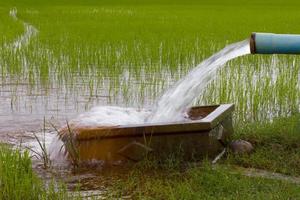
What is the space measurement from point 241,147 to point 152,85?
3.42 m

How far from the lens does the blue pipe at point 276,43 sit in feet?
15.3

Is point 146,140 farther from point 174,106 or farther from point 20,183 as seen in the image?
point 20,183

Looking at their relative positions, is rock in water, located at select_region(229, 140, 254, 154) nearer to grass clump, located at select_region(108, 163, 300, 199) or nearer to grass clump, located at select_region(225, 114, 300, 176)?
grass clump, located at select_region(225, 114, 300, 176)

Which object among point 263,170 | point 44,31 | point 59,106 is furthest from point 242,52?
point 44,31

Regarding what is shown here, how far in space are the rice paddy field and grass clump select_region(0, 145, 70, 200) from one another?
631mm

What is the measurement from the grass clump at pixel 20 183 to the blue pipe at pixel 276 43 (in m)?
1.72

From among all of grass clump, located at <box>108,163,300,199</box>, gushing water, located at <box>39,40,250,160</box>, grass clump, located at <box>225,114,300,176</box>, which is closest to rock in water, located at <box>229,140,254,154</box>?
grass clump, located at <box>225,114,300,176</box>

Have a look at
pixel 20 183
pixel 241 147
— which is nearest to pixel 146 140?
pixel 241 147

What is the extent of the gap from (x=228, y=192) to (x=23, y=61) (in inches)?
258

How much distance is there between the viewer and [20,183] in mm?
4195

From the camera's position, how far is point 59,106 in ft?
25.4

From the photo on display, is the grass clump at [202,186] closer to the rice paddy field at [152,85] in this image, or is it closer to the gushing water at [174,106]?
the rice paddy field at [152,85]

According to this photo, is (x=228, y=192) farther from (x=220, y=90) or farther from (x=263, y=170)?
(x=220, y=90)

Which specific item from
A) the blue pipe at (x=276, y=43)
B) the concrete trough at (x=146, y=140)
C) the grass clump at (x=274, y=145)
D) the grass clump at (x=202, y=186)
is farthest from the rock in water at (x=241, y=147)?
the blue pipe at (x=276, y=43)
